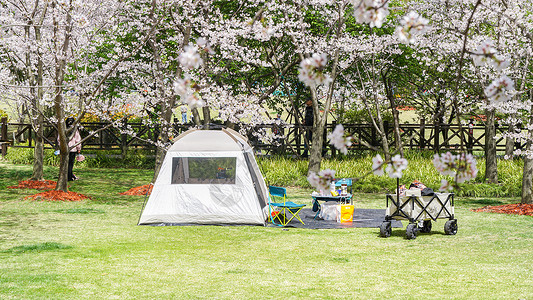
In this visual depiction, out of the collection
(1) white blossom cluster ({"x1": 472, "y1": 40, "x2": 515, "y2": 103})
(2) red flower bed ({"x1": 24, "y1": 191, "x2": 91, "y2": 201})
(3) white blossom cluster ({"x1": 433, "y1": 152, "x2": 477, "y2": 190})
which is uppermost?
(1) white blossom cluster ({"x1": 472, "y1": 40, "x2": 515, "y2": 103})

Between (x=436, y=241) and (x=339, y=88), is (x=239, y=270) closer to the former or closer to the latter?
(x=436, y=241)

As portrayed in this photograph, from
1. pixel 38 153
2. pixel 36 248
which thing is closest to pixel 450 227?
pixel 36 248

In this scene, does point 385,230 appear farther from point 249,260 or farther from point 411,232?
Result: point 249,260

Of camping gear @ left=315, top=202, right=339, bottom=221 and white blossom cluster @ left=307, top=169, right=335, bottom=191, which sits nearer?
white blossom cluster @ left=307, top=169, right=335, bottom=191

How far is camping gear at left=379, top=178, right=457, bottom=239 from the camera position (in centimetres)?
880

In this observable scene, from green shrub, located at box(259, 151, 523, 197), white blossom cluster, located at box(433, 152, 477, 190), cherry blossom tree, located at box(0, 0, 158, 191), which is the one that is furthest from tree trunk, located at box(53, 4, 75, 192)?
white blossom cluster, located at box(433, 152, 477, 190)

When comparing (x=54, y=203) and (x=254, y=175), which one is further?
(x=54, y=203)

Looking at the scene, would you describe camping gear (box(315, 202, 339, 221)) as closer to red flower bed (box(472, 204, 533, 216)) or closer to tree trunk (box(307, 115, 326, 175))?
red flower bed (box(472, 204, 533, 216))

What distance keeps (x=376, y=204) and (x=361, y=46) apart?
16.6 ft

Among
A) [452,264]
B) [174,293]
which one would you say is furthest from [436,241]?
[174,293]

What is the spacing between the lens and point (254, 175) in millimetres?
10516

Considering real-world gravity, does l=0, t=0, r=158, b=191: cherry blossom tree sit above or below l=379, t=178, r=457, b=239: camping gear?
above

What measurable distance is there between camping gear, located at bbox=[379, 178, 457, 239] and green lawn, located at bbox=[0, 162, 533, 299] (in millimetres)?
180

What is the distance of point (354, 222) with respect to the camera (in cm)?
1043
